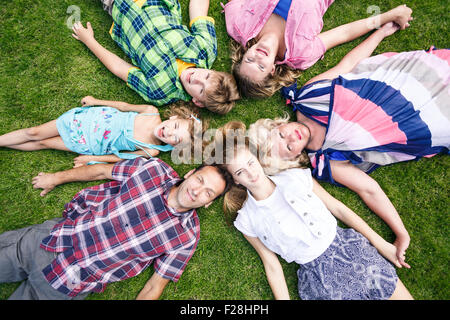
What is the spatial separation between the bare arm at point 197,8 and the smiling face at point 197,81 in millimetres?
803

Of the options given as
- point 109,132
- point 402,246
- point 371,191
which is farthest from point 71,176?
point 402,246

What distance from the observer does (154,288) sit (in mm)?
3006

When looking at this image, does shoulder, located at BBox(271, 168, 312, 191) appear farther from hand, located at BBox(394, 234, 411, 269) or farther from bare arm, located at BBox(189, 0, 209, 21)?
bare arm, located at BBox(189, 0, 209, 21)

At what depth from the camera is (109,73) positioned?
347cm

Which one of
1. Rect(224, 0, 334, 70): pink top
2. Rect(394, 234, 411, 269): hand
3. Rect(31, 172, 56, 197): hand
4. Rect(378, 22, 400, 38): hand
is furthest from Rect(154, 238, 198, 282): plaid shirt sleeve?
Rect(378, 22, 400, 38): hand

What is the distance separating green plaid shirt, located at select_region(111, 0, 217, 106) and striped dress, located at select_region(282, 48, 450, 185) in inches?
61.1

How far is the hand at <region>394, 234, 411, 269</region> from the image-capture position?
3.09m

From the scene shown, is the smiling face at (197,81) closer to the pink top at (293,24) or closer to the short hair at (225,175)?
the pink top at (293,24)

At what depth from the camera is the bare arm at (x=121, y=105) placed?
3.24m

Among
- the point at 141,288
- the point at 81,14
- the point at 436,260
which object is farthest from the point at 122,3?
the point at 436,260

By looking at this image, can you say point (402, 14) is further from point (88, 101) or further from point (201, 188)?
point (88, 101)

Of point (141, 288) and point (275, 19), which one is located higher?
point (275, 19)
